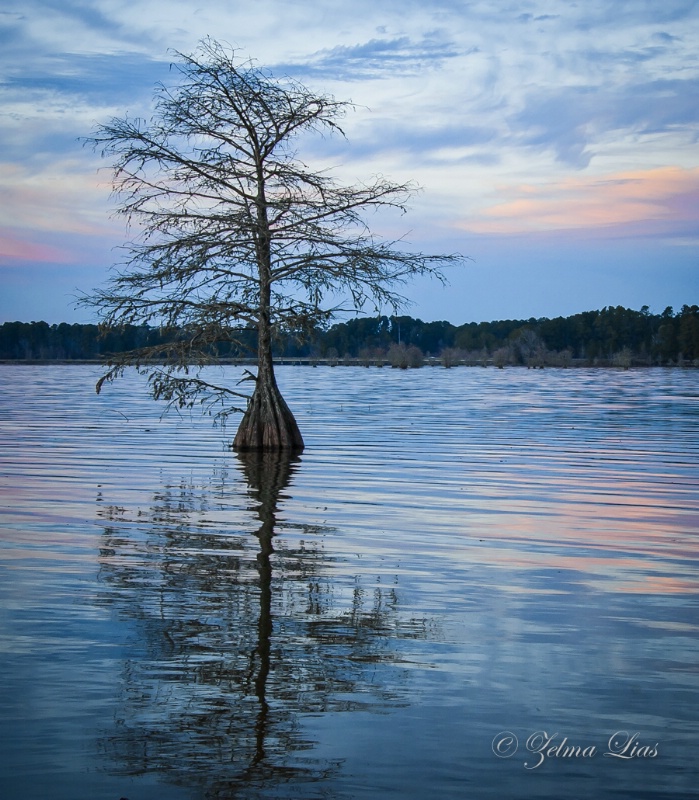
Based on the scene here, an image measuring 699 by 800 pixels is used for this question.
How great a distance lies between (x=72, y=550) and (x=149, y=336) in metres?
14.2

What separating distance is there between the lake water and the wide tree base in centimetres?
573

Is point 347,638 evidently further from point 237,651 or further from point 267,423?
point 267,423

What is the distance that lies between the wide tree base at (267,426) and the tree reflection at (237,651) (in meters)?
11.5

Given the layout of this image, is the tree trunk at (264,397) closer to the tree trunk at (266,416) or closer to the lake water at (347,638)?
the tree trunk at (266,416)

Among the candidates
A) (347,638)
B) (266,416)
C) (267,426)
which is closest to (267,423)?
(267,426)

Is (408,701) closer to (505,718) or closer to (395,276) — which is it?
(505,718)

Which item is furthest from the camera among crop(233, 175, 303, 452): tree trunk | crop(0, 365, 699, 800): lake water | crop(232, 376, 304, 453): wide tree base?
crop(232, 376, 304, 453): wide tree base

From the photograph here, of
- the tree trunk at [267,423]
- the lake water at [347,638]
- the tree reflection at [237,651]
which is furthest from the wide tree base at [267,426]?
the tree reflection at [237,651]

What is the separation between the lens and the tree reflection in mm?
5246

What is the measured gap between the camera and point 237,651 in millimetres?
7000

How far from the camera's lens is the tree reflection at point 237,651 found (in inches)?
207

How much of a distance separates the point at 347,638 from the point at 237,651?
0.87 metres

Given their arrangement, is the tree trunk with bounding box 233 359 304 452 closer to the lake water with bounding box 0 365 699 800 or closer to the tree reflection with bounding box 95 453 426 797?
the lake water with bounding box 0 365 699 800

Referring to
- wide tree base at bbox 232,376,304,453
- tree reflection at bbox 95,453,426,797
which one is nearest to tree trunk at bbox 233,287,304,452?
wide tree base at bbox 232,376,304,453
